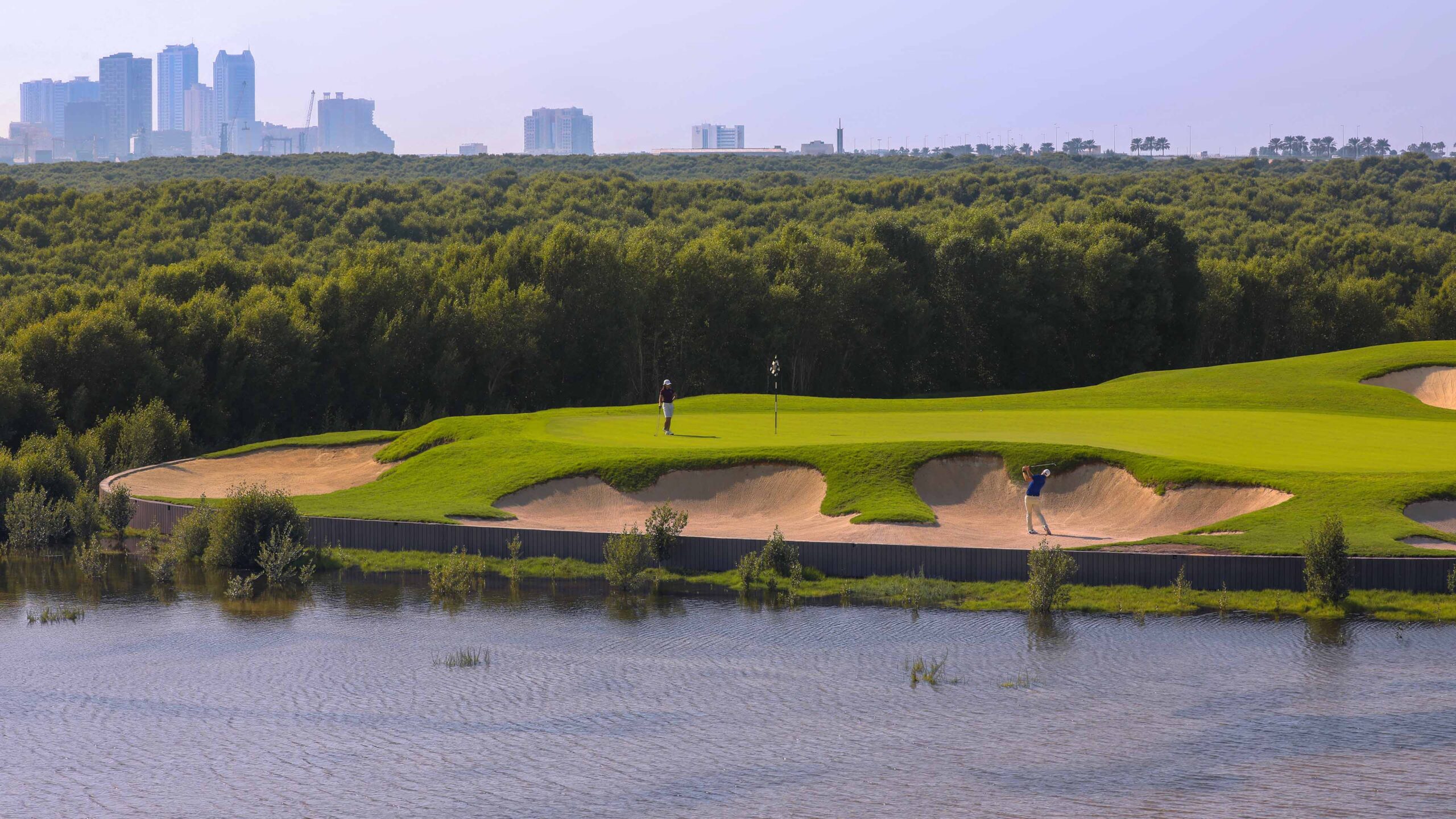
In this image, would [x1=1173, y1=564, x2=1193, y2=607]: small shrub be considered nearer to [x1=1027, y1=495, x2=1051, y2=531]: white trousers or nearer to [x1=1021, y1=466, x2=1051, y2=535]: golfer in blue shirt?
[x1=1021, y1=466, x2=1051, y2=535]: golfer in blue shirt

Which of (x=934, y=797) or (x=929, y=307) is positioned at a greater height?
(x=929, y=307)

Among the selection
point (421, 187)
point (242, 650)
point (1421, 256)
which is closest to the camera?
point (242, 650)

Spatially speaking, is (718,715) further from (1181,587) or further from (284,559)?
(284,559)

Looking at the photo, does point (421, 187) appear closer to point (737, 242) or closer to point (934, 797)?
point (737, 242)

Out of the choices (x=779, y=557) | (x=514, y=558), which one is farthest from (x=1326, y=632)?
(x=514, y=558)

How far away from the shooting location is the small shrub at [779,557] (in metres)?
24.5

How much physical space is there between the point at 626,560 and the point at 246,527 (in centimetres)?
880

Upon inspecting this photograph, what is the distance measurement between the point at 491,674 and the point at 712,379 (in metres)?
47.4

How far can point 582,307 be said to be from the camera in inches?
2430

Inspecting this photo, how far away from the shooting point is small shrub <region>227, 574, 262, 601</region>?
23953 millimetres

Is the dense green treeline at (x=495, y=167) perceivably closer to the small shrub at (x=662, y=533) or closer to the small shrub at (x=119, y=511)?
the small shrub at (x=119, y=511)

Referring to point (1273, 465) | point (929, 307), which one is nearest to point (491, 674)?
point (1273, 465)

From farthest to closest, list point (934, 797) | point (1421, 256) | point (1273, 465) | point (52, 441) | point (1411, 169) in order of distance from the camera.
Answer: point (1411, 169), point (1421, 256), point (52, 441), point (1273, 465), point (934, 797)

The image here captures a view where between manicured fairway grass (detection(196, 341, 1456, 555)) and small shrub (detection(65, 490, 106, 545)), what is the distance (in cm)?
546
